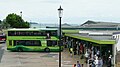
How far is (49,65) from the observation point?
31875mm

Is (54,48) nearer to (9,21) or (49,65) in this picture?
(49,65)

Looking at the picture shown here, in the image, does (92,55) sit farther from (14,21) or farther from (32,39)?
(14,21)

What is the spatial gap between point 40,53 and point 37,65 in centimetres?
1251

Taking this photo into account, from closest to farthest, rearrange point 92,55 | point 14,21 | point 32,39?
point 92,55 < point 32,39 < point 14,21

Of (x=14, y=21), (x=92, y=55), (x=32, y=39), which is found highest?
(x=14, y=21)

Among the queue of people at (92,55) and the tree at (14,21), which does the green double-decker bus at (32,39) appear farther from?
the tree at (14,21)

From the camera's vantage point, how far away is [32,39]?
44625mm

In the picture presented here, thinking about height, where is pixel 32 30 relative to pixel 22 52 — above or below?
above

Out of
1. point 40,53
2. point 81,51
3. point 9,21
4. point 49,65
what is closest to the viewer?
point 49,65

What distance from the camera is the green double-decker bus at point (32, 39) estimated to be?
146 ft

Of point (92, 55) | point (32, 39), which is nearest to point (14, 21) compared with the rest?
point (32, 39)

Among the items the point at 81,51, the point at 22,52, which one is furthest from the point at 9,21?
the point at 81,51

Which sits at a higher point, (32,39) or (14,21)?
(14,21)

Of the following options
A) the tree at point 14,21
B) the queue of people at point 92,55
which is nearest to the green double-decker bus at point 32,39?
the queue of people at point 92,55
